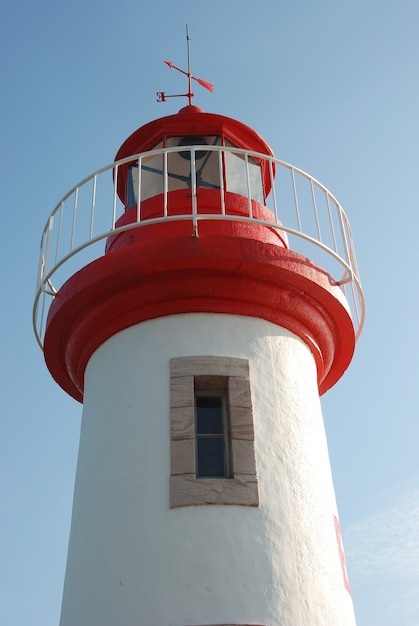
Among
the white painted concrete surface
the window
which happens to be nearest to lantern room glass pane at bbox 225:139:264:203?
the white painted concrete surface

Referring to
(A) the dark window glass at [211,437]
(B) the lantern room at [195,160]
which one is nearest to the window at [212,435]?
(A) the dark window glass at [211,437]

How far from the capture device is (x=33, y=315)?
8.14 meters

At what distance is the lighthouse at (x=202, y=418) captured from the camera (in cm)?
612

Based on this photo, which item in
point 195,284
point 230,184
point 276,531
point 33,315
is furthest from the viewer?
point 230,184

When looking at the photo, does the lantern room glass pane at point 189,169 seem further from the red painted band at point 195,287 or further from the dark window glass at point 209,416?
the dark window glass at point 209,416

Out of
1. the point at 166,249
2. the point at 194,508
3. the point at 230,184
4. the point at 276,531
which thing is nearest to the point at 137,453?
the point at 194,508

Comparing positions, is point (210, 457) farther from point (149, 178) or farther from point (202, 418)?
point (149, 178)

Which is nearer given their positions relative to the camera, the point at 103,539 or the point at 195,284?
the point at 103,539

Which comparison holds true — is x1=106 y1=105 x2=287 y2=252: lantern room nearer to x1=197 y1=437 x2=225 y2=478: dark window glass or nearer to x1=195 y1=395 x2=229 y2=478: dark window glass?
x1=195 y1=395 x2=229 y2=478: dark window glass

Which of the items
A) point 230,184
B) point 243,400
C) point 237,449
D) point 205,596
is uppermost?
point 230,184

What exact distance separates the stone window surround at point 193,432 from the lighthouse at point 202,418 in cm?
1

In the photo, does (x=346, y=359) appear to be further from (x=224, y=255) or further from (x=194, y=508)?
(x=194, y=508)

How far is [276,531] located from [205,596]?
2.69 feet

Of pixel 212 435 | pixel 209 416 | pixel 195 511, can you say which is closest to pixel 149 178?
pixel 209 416
